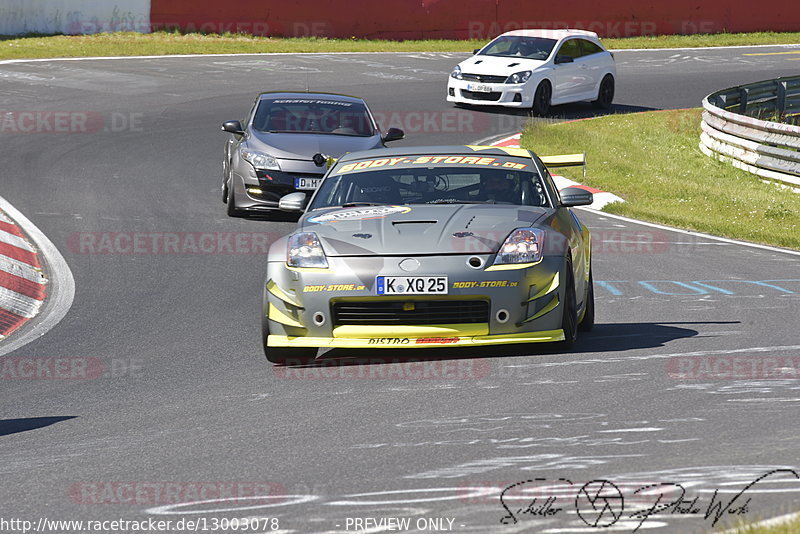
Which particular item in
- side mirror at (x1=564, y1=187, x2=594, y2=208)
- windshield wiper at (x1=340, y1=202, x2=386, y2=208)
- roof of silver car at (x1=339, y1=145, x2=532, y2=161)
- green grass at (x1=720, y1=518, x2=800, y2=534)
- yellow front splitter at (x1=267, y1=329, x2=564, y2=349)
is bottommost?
yellow front splitter at (x1=267, y1=329, x2=564, y2=349)

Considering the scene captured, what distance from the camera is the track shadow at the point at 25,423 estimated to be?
6484mm

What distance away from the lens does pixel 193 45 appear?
105 ft

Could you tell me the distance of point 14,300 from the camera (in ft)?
33.8

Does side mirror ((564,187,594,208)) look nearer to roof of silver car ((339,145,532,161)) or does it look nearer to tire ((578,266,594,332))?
tire ((578,266,594,332))

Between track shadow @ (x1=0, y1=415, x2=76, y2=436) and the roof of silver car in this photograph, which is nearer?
track shadow @ (x1=0, y1=415, x2=76, y2=436)

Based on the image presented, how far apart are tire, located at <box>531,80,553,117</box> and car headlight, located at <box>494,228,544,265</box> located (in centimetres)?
1674

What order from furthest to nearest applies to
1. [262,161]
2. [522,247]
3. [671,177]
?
1. [671,177]
2. [262,161]
3. [522,247]

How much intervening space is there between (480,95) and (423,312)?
56.4 ft

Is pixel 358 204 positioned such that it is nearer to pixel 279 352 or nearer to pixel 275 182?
pixel 279 352

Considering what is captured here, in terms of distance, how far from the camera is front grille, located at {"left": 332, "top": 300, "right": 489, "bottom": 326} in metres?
7.59

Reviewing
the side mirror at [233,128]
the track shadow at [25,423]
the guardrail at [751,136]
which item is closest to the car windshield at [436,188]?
the track shadow at [25,423]

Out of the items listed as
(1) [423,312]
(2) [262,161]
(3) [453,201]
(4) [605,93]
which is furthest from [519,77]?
(1) [423,312]

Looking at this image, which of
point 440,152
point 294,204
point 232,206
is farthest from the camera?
point 232,206
